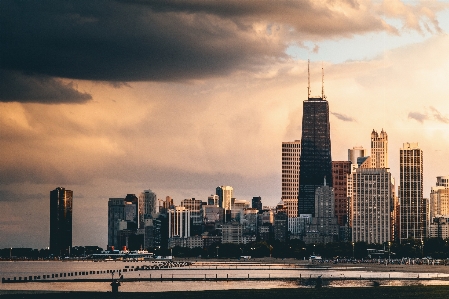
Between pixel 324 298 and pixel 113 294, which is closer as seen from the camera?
pixel 324 298

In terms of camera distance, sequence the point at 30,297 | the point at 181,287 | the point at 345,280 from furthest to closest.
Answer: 1. the point at 345,280
2. the point at 181,287
3. the point at 30,297

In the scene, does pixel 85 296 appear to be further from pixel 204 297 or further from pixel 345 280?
pixel 345 280

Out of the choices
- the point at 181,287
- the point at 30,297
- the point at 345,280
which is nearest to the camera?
the point at 30,297

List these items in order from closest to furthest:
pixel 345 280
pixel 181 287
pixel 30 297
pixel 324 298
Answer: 1. pixel 324 298
2. pixel 30 297
3. pixel 181 287
4. pixel 345 280

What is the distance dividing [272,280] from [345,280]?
1322 centimetres

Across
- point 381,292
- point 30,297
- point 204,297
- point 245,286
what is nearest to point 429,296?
point 381,292

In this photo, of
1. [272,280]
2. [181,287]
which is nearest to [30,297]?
[181,287]

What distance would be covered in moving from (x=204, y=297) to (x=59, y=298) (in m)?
18.5

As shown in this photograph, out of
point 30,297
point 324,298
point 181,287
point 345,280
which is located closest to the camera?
point 324,298

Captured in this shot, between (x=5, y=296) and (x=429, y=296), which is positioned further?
(x=5, y=296)

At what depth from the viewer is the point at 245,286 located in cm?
16250

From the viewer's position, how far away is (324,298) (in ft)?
411

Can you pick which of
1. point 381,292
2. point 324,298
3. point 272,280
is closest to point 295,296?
point 324,298

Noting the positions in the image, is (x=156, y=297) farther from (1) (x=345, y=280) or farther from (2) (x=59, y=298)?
(1) (x=345, y=280)
